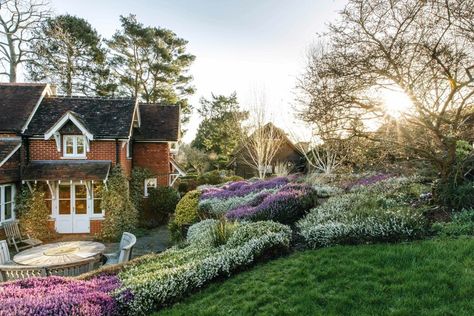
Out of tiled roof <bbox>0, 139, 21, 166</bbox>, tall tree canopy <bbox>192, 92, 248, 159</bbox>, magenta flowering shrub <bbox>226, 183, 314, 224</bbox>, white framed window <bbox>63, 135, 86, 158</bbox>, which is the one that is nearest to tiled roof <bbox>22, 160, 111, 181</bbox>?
white framed window <bbox>63, 135, 86, 158</bbox>

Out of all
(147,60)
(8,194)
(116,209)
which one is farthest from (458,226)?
(147,60)

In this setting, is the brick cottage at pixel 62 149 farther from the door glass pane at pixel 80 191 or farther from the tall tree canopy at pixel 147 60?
the tall tree canopy at pixel 147 60

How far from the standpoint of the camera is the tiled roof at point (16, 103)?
16.2 m

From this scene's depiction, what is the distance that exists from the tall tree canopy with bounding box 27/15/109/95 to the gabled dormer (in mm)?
11351

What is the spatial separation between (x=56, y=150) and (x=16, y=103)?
372 cm

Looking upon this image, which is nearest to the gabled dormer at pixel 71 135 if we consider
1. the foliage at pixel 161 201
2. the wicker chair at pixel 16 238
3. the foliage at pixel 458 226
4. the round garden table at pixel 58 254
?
the wicker chair at pixel 16 238

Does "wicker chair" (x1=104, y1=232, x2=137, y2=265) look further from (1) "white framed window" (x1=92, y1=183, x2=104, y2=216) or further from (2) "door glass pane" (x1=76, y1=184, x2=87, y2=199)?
(2) "door glass pane" (x1=76, y1=184, x2=87, y2=199)

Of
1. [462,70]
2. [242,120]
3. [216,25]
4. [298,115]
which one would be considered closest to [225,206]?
[298,115]

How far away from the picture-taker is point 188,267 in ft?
21.4

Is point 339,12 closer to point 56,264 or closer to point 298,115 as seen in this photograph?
point 298,115

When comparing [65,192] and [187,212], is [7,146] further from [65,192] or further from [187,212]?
[187,212]

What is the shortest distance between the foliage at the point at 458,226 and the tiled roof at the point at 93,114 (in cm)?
1448

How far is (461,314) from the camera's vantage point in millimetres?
4305

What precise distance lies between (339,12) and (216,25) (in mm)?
6268
